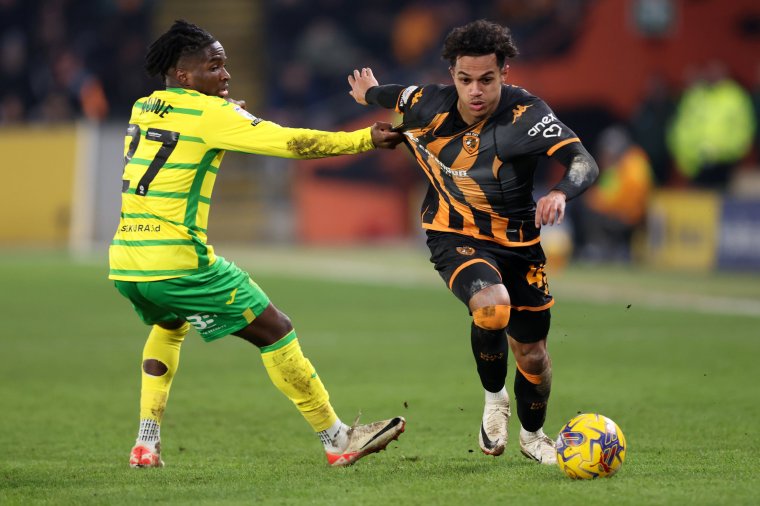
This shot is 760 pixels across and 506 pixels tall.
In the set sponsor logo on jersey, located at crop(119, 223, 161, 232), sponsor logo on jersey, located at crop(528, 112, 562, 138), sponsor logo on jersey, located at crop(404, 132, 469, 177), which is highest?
sponsor logo on jersey, located at crop(528, 112, 562, 138)

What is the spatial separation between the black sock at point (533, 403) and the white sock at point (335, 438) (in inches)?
34.6

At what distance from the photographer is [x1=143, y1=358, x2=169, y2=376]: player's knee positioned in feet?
21.8

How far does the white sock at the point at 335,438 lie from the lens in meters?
6.33

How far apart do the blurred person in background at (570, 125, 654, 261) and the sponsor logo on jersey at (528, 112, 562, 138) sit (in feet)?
53.0

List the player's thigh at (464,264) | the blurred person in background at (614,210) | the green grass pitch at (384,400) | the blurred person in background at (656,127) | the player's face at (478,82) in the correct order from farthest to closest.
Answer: the blurred person in background at (656,127)
the blurred person in background at (614,210)
the player's face at (478,82)
the player's thigh at (464,264)
the green grass pitch at (384,400)

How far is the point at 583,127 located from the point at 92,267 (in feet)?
37.6

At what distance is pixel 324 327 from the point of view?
1354 cm

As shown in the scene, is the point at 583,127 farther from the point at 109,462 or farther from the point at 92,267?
the point at 109,462

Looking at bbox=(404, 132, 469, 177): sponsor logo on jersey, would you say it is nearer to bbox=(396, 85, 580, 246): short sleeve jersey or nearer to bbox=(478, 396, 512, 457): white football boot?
bbox=(396, 85, 580, 246): short sleeve jersey

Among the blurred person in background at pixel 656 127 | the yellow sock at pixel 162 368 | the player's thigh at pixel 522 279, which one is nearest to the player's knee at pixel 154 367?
the yellow sock at pixel 162 368

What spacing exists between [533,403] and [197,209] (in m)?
1.90

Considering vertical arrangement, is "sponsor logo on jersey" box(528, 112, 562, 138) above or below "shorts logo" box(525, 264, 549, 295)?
above

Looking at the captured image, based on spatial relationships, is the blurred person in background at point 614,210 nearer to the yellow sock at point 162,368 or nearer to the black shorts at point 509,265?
the black shorts at point 509,265

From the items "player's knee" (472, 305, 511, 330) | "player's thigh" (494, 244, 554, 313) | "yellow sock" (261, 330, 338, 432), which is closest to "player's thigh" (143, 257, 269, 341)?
"yellow sock" (261, 330, 338, 432)
